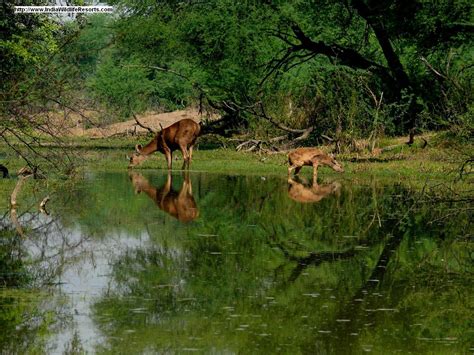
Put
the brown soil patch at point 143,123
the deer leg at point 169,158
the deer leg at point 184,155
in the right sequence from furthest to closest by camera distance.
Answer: the brown soil patch at point 143,123 → the deer leg at point 169,158 → the deer leg at point 184,155

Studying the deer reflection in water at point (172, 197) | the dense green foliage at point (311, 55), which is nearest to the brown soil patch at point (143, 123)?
the dense green foliage at point (311, 55)

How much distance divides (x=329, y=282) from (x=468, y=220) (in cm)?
709

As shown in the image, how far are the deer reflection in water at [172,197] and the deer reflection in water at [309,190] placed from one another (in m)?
2.27

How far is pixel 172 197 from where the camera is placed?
2408cm

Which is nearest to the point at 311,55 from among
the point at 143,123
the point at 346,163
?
the point at 346,163

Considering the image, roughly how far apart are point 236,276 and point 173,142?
64.7ft

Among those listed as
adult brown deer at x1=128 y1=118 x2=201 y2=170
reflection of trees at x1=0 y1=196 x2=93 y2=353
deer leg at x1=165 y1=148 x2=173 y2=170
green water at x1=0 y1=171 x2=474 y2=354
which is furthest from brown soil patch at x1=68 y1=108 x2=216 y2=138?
reflection of trees at x1=0 y1=196 x2=93 y2=353

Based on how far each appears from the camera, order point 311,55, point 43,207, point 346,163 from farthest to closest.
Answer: point 311,55
point 346,163
point 43,207

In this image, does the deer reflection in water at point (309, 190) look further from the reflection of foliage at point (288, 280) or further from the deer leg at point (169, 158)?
the deer leg at point (169, 158)

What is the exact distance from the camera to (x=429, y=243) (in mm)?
17469

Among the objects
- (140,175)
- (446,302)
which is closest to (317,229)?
(446,302)

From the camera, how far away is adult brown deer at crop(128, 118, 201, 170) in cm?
3322

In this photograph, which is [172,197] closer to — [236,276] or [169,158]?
[169,158]

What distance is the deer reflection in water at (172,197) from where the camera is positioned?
21.3 meters
